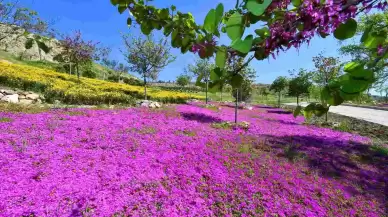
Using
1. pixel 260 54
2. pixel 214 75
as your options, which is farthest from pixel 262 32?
pixel 214 75

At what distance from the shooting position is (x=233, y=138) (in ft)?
31.9

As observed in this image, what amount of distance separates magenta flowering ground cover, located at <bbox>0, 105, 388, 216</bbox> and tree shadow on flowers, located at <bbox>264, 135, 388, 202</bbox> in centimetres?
4

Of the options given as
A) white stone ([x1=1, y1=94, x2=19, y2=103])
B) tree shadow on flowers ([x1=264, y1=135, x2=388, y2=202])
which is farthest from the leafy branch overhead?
white stone ([x1=1, y1=94, x2=19, y2=103])

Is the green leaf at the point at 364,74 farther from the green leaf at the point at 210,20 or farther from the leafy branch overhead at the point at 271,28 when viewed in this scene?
the green leaf at the point at 210,20

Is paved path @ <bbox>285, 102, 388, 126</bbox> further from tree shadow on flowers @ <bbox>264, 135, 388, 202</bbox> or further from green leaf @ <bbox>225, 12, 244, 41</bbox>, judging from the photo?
green leaf @ <bbox>225, 12, 244, 41</bbox>

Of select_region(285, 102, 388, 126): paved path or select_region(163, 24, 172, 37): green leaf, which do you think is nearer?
select_region(163, 24, 172, 37): green leaf

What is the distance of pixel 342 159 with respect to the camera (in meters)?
8.62

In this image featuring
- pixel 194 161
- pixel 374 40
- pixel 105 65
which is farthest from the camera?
pixel 105 65

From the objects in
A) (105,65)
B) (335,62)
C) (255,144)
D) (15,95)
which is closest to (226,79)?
(255,144)

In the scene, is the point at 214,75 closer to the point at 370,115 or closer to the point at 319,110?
the point at 319,110

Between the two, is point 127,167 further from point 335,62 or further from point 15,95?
point 335,62

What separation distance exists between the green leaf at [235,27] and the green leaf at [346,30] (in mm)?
321

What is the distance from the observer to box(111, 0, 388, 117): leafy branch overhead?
609mm

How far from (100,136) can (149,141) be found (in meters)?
1.53
